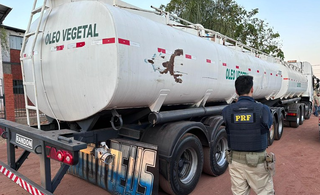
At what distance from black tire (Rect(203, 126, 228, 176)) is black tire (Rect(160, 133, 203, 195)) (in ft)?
1.21

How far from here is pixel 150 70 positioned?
3.21 metres

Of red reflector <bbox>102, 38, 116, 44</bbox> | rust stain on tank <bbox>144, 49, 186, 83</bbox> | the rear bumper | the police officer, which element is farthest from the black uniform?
the rear bumper

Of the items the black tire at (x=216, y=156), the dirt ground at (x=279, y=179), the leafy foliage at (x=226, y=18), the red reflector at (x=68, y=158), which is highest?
the leafy foliage at (x=226, y=18)

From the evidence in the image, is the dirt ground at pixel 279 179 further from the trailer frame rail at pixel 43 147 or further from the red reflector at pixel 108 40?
the red reflector at pixel 108 40

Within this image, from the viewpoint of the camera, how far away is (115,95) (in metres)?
2.82

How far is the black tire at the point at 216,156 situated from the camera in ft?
14.4

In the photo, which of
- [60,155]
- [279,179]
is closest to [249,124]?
[60,155]

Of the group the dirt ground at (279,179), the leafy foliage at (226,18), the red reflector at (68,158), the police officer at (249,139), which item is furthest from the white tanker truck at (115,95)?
the leafy foliage at (226,18)

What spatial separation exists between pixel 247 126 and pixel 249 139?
15 cm

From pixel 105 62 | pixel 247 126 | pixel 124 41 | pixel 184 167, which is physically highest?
pixel 124 41

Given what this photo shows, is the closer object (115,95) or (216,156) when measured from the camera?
(115,95)

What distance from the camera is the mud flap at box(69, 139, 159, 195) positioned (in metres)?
3.12

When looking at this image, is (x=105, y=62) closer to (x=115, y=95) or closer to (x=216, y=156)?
(x=115, y=95)

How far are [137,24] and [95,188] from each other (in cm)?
288
